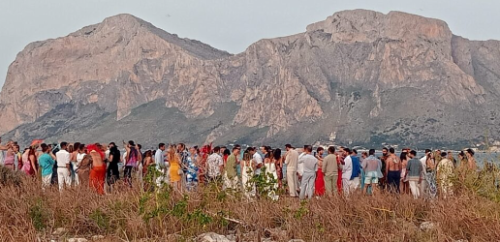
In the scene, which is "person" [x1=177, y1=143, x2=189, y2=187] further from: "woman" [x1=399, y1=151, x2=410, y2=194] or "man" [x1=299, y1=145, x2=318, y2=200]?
"woman" [x1=399, y1=151, x2=410, y2=194]

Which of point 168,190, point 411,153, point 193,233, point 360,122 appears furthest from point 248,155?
point 360,122

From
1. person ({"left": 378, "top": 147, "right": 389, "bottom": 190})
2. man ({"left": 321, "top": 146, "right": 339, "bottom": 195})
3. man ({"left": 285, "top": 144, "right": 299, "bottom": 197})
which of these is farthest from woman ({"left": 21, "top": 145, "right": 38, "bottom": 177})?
person ({"left": 378, "top": 147, "right": 389, "bottom": 190})

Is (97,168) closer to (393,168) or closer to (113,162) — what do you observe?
(113,162)

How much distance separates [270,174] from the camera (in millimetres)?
12250

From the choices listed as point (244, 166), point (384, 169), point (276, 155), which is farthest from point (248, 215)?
point (384, 169)

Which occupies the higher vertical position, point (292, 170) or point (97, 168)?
point (97, 168)

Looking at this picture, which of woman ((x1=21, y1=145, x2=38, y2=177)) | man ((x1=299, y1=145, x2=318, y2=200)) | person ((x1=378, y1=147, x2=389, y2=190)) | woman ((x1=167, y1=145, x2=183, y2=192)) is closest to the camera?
man ((x1=299, y1=145, x2=318, y2=200))

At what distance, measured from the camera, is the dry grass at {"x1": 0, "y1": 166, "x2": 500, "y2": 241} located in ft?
32.2

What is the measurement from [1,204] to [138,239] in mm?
2788

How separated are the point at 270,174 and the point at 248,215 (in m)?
1.35

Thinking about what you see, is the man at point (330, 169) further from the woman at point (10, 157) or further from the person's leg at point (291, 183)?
the woman at point (10, 157)

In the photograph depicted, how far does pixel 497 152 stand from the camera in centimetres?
878

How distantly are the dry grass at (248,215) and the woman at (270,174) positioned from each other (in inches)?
18.3

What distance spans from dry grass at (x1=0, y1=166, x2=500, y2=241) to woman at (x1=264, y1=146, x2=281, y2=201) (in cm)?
47
